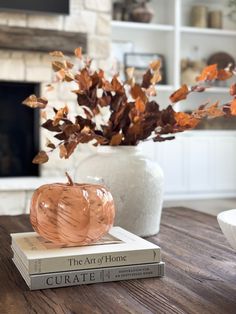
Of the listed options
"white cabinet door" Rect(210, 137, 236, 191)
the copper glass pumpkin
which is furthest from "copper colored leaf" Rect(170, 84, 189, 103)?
"white cabinet door" Rect(210, 137, 236, 191)

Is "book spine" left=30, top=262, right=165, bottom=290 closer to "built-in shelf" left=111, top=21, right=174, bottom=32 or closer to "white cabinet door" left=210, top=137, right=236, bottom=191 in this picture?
"built-in shelf" left=111, top=21, right=174, bottom=32

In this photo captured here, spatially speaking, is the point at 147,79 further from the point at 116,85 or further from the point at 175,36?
the point at 175,36

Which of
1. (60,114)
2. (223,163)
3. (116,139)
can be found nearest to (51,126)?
(60,114)

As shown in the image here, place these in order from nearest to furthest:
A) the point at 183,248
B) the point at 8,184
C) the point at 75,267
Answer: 1. the point at 75,267
2. the point at 183,248
3. the point at 8,184

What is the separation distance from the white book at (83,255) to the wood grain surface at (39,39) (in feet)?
8.55

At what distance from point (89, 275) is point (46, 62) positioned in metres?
2.82

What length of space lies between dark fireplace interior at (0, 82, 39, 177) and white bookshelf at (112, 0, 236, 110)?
57.3 inches

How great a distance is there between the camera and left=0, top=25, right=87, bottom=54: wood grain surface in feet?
11.0

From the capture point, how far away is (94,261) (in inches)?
34.0

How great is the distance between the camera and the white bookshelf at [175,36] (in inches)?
190

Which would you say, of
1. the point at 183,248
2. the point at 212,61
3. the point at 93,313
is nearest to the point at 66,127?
the point at 183,248

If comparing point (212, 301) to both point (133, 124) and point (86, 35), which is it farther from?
point (86, 35)

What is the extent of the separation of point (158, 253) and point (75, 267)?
0.49ft

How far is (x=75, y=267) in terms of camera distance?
0.85 metres
